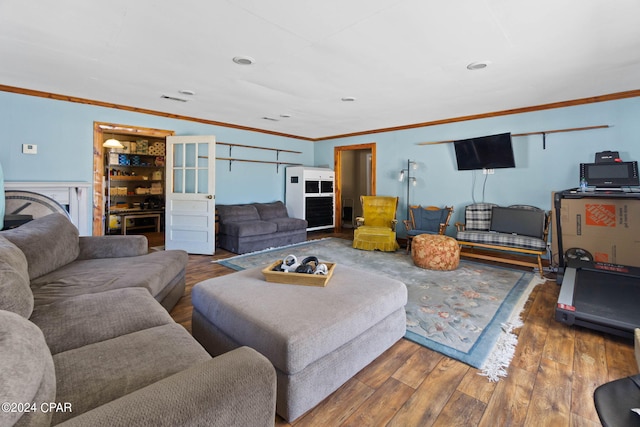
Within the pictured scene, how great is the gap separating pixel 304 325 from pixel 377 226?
420 cm

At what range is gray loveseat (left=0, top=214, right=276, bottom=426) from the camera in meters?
0.72

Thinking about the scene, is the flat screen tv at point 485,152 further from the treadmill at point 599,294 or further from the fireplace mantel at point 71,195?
the fireplace mantel at point 71,195

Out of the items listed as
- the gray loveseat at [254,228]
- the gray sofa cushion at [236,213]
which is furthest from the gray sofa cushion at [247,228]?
the gray sofa cushion at [236,213]

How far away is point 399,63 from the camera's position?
2.83 meters

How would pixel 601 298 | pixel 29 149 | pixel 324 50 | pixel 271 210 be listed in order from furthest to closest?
1. pixel 271 210
2. pixel 29 149
3. pixel 324 50
4. pixel 601 298

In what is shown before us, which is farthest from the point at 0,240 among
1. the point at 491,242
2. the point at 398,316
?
the point at 491,242

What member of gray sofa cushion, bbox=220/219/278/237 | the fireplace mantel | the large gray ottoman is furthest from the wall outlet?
the large gray ottoman

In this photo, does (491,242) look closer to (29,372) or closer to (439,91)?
(439,91)

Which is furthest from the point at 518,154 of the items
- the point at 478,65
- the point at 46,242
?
the point at 46,242

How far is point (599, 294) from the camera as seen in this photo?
2561 millimetres

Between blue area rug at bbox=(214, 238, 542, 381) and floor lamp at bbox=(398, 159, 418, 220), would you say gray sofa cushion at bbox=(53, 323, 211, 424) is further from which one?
floor lamp at bbox=(398, 159, 418, 220)

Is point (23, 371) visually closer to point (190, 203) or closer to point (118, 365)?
point (118, 365)

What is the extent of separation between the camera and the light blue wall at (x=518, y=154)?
384cm

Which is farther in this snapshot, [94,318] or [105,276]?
[105,276]
